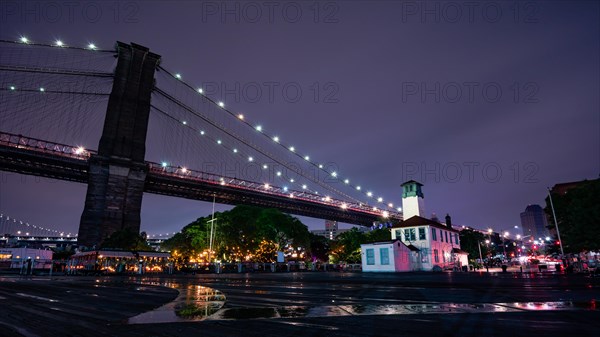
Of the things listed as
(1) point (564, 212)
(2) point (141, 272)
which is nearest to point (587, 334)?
(2) point (141, 272)

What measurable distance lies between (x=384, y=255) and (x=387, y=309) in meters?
34.4

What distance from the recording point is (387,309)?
896 cm

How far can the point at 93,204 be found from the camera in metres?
51.0

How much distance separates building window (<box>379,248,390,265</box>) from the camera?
4109 cm

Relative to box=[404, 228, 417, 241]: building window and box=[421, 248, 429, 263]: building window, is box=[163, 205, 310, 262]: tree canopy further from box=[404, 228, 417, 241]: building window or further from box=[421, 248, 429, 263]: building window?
box=[421, 248, 429, 263]: building window

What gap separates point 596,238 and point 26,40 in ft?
281

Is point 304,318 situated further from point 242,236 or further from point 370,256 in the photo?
point 242,236

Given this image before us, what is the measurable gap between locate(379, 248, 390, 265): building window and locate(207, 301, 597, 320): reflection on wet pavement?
32.2 meters

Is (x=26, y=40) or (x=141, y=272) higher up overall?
(x=26, y=40)

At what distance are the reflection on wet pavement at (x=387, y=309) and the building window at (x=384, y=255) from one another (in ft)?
106

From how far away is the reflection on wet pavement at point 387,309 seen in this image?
8188mm

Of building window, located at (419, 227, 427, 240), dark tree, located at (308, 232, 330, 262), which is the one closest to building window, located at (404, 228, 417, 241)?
building window, located at (419, 227, 427, 240)

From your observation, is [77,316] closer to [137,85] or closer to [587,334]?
[587,334]

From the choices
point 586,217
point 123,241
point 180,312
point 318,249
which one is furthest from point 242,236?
point 180,312
